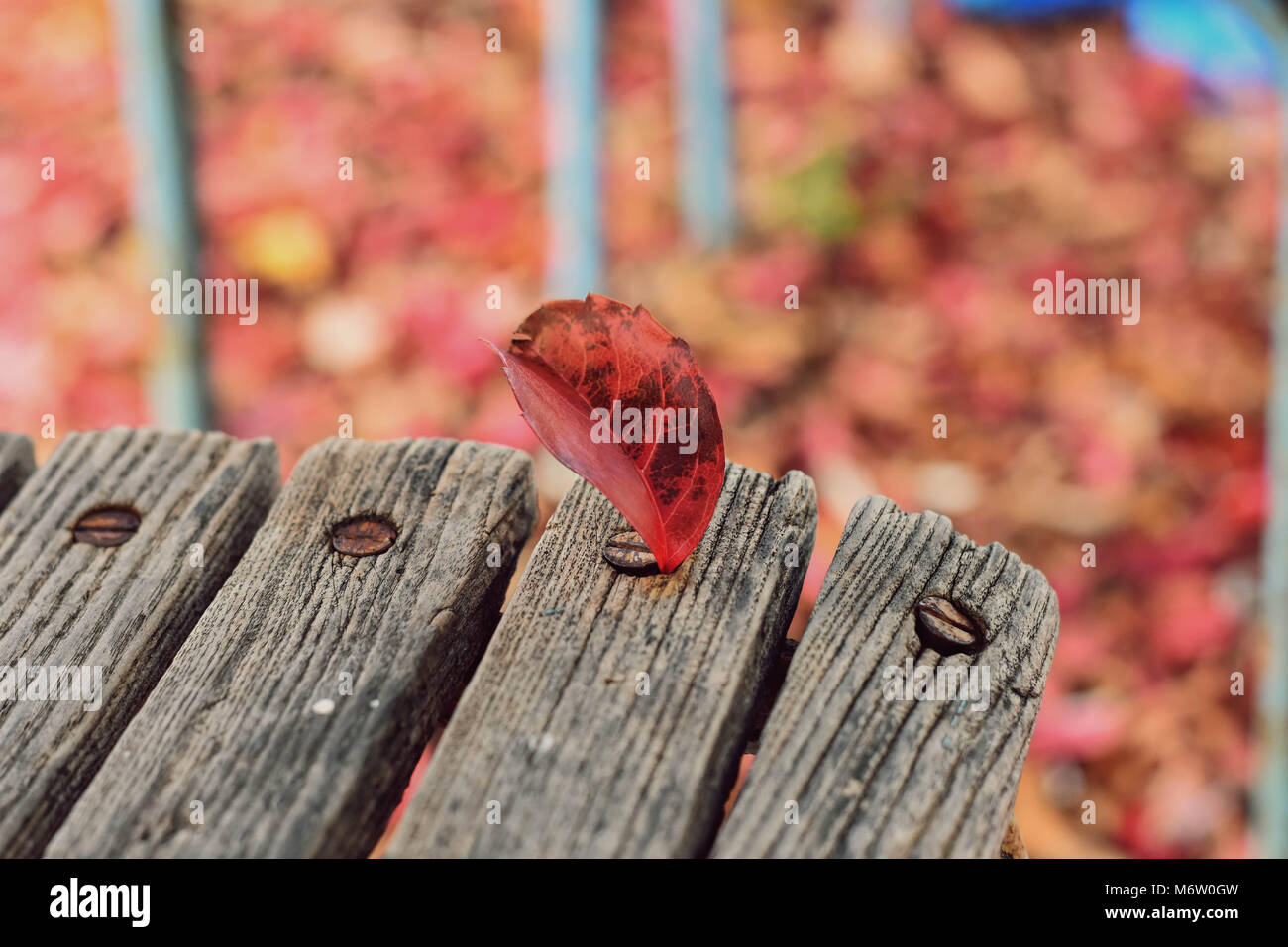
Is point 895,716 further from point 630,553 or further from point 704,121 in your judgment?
point 704,121

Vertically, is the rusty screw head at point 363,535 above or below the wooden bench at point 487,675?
above

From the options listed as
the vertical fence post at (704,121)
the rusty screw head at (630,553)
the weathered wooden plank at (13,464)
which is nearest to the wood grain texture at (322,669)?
the rusty screw head at (630,553)

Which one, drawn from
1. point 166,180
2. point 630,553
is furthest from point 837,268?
point 630,553

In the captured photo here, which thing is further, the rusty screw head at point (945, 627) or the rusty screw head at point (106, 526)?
the rusty screw head at point (106, 526)

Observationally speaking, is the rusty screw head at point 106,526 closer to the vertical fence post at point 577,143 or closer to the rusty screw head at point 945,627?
the rusty screw head at point 945,627

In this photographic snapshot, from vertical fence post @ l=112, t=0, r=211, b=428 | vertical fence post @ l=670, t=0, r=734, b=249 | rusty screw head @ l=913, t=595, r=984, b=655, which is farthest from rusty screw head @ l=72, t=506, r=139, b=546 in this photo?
vertical fence post @ l=670, t=0, r=734, b=249
